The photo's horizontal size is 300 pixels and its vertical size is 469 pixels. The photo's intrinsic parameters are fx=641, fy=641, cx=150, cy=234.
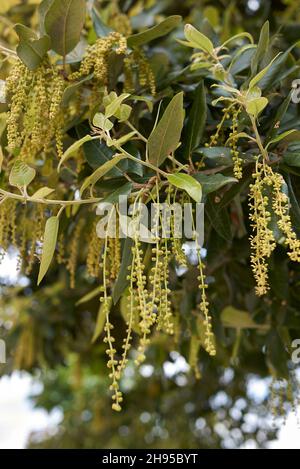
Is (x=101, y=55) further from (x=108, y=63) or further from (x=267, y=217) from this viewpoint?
(x=267, y=217)

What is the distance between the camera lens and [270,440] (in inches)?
115

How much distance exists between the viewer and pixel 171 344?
2.07m

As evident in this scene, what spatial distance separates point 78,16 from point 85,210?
1.64 ft

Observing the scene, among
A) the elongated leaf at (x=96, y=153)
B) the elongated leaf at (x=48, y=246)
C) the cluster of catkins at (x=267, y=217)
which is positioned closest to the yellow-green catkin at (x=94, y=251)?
the elongated leaf at (x=96, y=153)

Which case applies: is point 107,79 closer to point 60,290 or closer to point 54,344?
point 60,290

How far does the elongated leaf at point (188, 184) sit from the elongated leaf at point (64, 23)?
40 centimetres

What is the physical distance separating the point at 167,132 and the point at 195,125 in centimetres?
18

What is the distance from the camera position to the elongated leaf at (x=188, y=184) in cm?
97

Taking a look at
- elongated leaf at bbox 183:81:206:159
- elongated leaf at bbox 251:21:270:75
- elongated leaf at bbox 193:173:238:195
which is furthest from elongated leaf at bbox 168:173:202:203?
elongated leaf at bbox 251:21:270:75

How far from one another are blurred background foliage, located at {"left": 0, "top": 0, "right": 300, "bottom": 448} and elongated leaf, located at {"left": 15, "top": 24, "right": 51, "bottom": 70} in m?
0.17

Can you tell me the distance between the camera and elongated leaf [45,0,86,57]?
119cm

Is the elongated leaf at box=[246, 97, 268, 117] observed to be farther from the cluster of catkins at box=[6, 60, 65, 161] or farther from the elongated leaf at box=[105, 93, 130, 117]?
the cluster of catkins at box=[6, 60, 65, 161]

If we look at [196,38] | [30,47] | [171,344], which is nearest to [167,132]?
[196,38]
